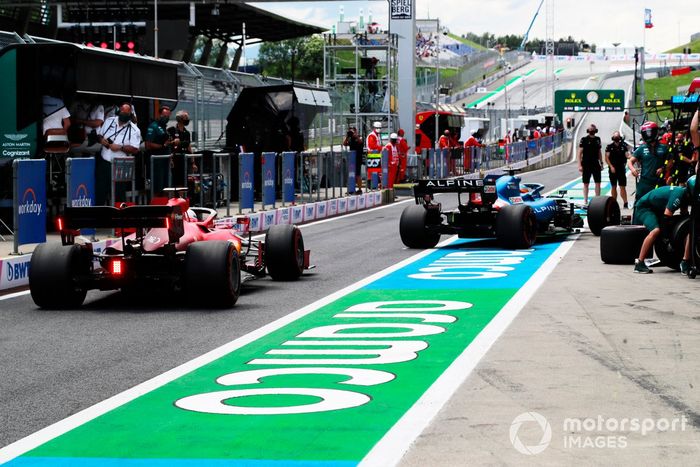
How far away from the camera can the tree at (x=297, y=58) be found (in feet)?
312

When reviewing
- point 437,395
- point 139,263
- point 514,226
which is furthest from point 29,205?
point 437,395

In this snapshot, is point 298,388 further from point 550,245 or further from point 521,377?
point 550,245

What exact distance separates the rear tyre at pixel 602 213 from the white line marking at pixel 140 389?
763 centimetres

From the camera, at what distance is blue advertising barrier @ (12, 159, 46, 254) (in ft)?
48.6

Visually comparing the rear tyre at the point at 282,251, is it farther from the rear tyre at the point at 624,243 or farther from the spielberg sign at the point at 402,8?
the spielberg sign at the point at 402,8

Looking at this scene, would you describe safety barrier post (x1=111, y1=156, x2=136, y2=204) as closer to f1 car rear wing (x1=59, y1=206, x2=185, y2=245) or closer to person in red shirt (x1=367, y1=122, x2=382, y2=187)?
f1 car rear wing (x1=59, y1=206, x2=185, y2=245)

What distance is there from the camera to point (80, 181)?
16500 mm

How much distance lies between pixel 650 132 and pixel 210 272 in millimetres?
7938

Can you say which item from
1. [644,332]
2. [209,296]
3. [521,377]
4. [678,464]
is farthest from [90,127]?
[678,464]

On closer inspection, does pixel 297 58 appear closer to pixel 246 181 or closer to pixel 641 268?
pixel 246 181

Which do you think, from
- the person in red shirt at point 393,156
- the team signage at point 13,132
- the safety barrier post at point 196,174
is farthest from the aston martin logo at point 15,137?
the person in red shirt at point 393,156

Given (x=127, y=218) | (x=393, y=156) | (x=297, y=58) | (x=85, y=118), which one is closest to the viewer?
(x=127, y=218)

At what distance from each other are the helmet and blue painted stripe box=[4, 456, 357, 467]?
39.2ft
